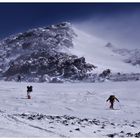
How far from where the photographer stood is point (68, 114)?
34.2 meters

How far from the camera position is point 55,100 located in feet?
143

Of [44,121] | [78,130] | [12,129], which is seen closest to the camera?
[12,129]

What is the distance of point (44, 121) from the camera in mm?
27750

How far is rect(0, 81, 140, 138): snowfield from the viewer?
82.0 feet

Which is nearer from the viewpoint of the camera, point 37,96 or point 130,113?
point 130,113

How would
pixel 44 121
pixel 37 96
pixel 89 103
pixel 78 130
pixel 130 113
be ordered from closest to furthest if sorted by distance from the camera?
pixel 78 130, pixel 44 121, pixel 130 113, pixel 89 103, pixel 37 96

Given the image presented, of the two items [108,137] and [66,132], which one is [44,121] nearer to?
[66,132]

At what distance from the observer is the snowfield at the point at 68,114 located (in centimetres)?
2500

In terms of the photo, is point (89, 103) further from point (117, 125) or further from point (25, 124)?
point (25, 124)

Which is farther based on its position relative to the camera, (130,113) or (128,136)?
(130,113)

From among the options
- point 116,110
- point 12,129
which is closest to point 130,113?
point 116,110

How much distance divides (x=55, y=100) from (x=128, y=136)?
19.2 meters

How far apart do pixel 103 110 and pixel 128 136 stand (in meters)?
13.2

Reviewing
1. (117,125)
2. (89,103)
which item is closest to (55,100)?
(89,103)
